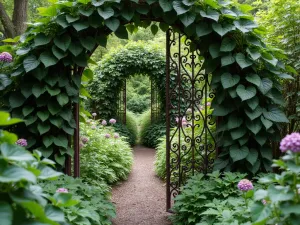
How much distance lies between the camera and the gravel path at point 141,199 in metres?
4.29

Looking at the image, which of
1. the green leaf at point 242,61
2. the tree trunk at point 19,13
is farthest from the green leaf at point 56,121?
the tree trunk at point 19,13

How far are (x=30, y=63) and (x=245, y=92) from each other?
203 cm

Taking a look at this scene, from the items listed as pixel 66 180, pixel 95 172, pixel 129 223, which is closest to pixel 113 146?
pixel 95 172

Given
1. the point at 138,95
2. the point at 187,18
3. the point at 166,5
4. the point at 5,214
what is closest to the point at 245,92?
the point at 187,18

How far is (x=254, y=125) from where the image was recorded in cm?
329

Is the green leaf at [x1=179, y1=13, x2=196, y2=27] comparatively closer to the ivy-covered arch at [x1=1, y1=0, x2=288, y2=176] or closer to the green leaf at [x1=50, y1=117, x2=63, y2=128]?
the ivy-covered arch at [x1=1, y1=0, x2=288, y2=176]

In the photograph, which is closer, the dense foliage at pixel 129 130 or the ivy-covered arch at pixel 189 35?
the ivy-covered arch at pixel 189 35

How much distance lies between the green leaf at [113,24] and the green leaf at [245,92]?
1.29 meters

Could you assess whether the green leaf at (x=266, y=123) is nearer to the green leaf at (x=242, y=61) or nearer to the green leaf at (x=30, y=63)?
the green leaf at (x=242, y=61)

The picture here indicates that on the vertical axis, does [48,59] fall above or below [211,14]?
below

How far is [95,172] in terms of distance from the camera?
15.2ft

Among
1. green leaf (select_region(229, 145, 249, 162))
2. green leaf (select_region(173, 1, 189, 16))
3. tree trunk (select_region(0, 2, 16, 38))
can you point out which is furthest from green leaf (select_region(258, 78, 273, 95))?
tree trunk (select_region(0, 2, 16, 38))

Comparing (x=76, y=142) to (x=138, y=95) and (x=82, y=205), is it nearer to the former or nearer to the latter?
(x=82, y=205)

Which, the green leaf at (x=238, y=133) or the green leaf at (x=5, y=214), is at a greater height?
the green leaf at (x=5, y=214)
